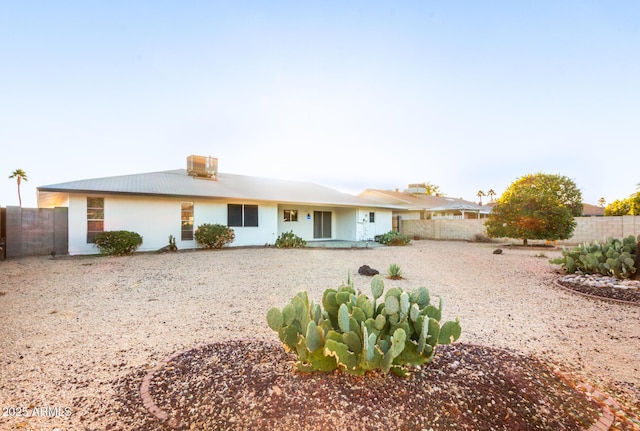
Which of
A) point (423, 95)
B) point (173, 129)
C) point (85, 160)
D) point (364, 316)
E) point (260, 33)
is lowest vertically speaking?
point (364, 316)

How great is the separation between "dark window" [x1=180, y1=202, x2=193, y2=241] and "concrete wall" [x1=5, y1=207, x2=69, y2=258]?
418 centimetres

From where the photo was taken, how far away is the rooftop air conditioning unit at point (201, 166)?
55.4 ft

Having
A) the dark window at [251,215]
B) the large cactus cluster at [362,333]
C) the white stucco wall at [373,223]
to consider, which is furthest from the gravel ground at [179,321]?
the white stucco wall at [373,223]

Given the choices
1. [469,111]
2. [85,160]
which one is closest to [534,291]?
[469,111]

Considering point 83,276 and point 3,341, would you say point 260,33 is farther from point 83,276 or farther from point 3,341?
point 3,341

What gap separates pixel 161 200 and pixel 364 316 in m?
13.0

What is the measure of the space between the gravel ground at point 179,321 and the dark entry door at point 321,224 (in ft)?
33.2

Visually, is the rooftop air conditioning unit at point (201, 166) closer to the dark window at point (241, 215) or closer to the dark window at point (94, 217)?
the dark window at point (241, 215)

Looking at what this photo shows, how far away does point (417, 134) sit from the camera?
12508mm

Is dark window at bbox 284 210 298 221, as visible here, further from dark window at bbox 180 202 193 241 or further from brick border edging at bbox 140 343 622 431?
brick border edging at bbox 140 343 622 431

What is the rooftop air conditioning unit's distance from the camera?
16875 mm

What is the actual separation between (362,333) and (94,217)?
13361 millimetres

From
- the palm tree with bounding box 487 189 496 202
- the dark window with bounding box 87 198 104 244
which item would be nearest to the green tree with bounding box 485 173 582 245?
the dark window with bounding box 87 198 104 244

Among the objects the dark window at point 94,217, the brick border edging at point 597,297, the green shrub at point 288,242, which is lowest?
the brick border edging at point 597,297
